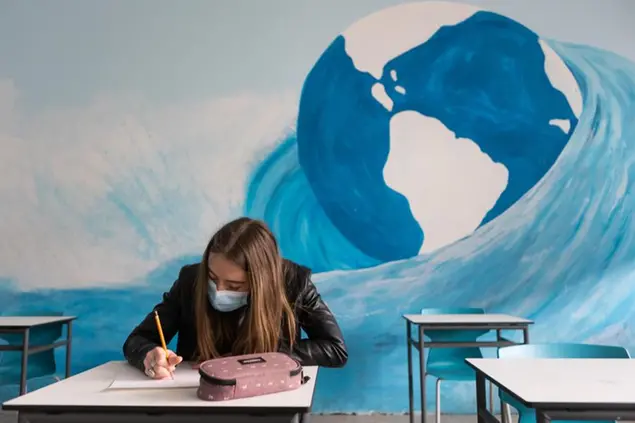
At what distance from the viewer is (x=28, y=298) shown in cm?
339

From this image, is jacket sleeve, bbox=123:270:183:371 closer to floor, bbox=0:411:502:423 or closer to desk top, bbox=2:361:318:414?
desk top, bbox=2:361:318:414

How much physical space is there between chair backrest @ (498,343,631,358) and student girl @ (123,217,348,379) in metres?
0.60

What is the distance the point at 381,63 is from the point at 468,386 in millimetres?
2107

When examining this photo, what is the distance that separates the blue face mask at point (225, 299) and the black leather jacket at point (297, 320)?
0.04 meters

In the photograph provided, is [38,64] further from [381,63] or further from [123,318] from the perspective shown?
[381,63]

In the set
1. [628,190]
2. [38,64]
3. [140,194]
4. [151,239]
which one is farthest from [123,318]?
[628,190]

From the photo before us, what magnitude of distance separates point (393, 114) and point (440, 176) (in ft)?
1.65

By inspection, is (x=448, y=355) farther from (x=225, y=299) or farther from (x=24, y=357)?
(x=24, y=357)

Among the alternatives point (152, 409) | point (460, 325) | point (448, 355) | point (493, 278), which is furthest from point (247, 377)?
point (493, 278)

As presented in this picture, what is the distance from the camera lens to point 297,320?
160 cm

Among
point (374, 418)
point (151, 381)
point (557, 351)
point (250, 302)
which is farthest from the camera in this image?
point (374, 418)

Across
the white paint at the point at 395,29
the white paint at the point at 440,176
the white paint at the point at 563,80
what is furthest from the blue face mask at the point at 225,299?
the white paint at the point at 563,80

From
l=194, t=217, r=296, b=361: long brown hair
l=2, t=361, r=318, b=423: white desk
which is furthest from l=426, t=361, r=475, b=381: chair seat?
l=2, t=361, r=318, b=423: white desk

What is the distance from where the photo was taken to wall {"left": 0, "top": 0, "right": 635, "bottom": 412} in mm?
3363
